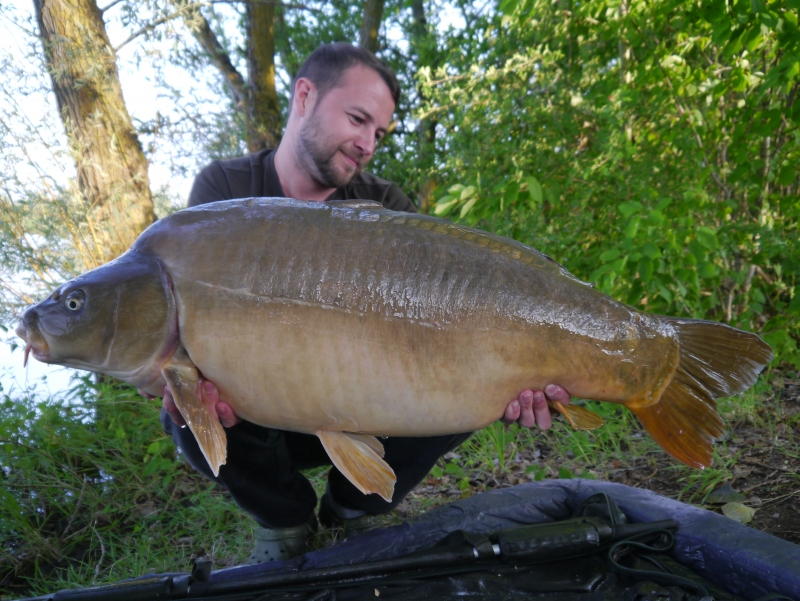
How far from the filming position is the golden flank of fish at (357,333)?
1.34 m

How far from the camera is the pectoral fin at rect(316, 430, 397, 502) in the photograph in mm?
1357

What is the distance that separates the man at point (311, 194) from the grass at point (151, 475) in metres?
0.21

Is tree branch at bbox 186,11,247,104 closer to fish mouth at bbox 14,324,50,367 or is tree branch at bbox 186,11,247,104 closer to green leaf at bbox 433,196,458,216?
green leaf at bbox 433,196,458,216

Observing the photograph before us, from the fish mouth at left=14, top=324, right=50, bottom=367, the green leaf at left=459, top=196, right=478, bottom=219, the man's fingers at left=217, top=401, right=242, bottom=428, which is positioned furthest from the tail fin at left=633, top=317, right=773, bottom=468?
the green leaf at left=459, top=196, right=478, bottom=219

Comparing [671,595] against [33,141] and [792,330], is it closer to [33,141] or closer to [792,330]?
[792,330]

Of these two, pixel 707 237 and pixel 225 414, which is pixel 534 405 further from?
pixel 707 237

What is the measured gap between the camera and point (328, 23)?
725 cm

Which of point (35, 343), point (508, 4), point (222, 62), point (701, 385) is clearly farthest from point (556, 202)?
point (222, 62)

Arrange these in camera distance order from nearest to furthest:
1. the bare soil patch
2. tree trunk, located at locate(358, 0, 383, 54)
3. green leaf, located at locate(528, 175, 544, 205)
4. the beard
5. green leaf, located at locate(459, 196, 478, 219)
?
the bare soil patch → the beard → green leaf, located at locate(528, 175, 544, 205) → green leaf, located at locate(459, 196, 478, 219) → tree trunk, located at locate(358, 0, 383, 54)

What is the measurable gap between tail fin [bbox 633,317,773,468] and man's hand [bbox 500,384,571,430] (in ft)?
0.66

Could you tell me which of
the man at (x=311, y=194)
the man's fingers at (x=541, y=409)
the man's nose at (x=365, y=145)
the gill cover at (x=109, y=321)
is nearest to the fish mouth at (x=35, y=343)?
the gill cover at (x=109, y=321)

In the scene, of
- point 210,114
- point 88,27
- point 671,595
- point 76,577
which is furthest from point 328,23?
point 671,595

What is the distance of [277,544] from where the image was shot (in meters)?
1.89

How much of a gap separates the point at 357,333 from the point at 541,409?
49 cm
